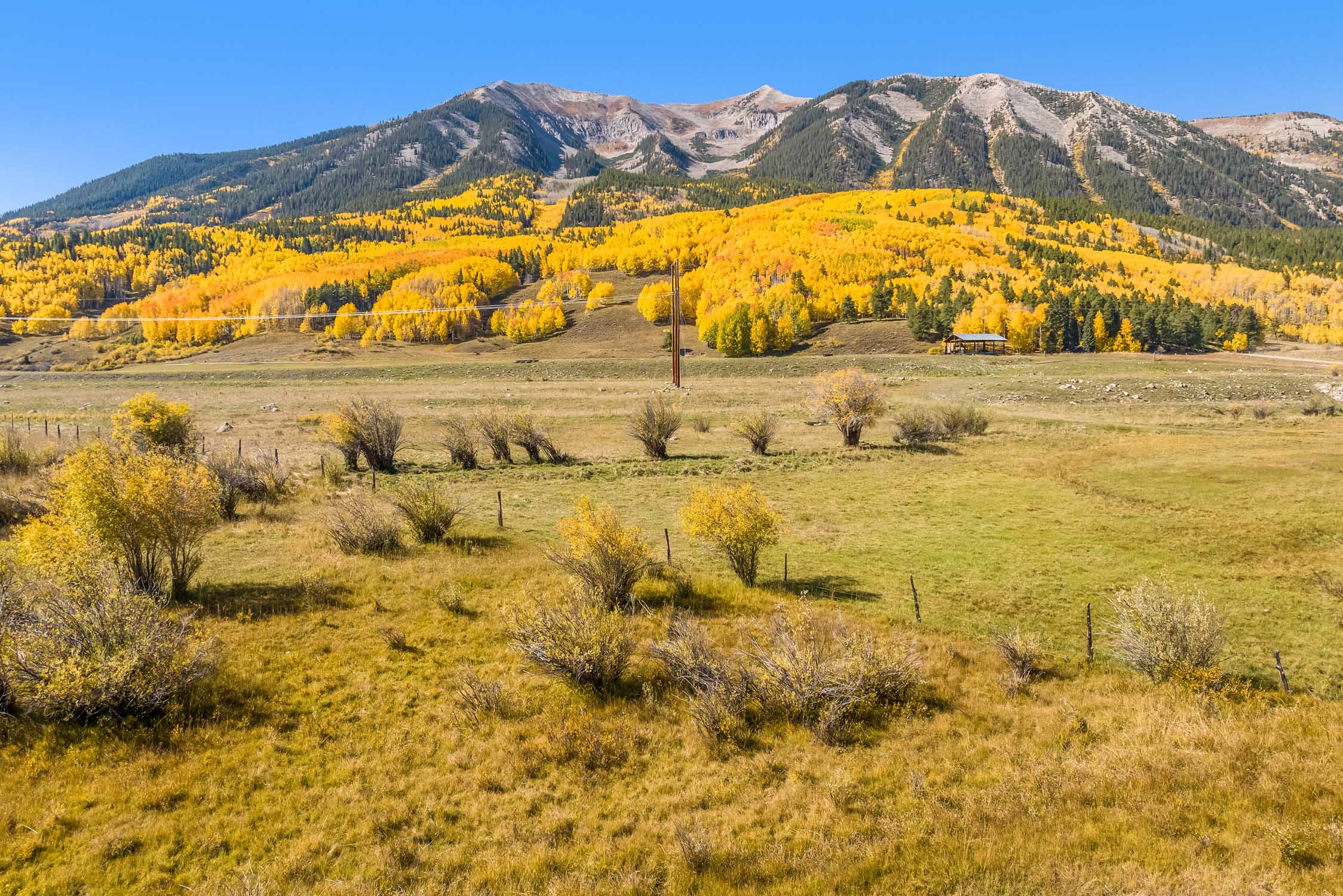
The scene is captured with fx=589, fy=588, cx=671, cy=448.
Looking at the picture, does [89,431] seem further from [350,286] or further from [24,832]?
[350,286]

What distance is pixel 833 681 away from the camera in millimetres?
13195

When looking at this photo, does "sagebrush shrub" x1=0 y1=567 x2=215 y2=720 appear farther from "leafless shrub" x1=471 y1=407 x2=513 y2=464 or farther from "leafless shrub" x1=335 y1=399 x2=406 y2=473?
"leafless shrub" x1=471 y1=407 x2=513 y2=464

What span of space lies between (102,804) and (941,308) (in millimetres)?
126943

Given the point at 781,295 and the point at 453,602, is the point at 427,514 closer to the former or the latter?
the point at 453,602

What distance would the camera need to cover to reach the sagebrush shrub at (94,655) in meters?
11.9

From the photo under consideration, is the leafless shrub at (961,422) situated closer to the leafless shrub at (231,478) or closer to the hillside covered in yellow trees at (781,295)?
the leafless shrub at (231,478)

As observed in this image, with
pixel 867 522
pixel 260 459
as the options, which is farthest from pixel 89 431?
pixel 867 522

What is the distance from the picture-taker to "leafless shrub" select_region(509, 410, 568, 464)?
4216cm

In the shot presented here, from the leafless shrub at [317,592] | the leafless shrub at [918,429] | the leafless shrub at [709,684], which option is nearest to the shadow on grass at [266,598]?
the leafless shrub at [317,592]

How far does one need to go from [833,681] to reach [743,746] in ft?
8.20

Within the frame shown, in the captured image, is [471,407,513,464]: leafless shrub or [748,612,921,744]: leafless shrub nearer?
[748,612,921,744]: leafless shrub

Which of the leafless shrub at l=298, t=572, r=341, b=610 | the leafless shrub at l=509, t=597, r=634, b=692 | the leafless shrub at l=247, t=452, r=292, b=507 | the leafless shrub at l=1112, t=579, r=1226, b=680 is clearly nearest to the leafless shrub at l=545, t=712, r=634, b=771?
the leafless shrub at l=509, t=597, r=634, b=692

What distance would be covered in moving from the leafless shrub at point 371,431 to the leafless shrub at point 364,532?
14618mm

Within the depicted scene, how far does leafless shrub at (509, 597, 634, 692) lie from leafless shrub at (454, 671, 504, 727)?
4.40 ft
